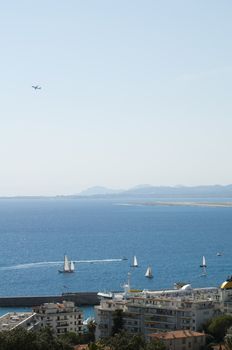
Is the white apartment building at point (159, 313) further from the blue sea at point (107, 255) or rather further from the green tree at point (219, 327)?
the blue sea at point (107, 255)

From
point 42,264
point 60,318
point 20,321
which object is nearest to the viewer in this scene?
point 20,321

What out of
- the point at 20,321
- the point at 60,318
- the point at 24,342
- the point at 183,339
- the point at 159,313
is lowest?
the point at 183,339

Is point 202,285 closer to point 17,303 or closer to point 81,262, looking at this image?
point 17,303

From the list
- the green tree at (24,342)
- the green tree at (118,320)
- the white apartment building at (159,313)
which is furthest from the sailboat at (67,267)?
the green tree at (24,342)

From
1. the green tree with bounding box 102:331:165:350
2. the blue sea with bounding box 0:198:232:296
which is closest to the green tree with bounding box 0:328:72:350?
the green tree with bounding box 102:331:165:350

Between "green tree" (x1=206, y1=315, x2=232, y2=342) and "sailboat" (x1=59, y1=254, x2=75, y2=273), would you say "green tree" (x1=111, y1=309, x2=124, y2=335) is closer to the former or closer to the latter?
"green tree" (x1=206, y1=315, x2=232, y2=342)

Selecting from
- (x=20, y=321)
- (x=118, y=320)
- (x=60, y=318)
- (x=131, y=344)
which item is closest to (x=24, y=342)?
(x=131, y=344)

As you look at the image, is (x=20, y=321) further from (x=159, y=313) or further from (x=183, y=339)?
(x=183, y=339)
